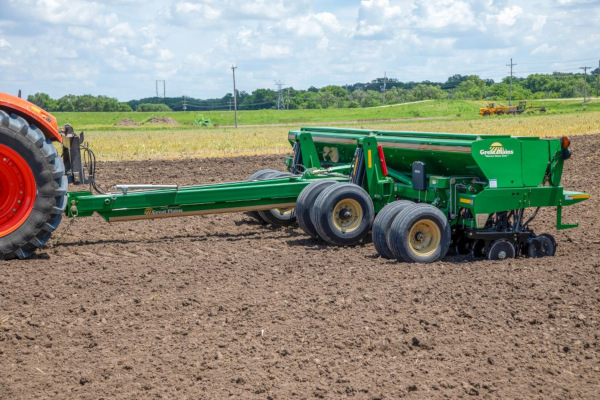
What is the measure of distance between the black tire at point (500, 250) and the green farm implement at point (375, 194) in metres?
0.01

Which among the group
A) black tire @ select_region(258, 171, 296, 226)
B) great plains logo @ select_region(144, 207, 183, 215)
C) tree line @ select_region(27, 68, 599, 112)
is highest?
tree line @ select_region(27, 68, 599, 112)

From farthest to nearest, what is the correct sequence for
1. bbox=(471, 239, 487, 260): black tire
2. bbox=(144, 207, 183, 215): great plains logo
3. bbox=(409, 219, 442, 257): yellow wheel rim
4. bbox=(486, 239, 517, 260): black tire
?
bbox=(144, 207, 183, 215): great plains logo
bbox=(471, 239, 487, 260): black tire
bbox=(486, 239, 517, 260): black tire
bbox=(409, 219, 442, 257): yellow wheel rim

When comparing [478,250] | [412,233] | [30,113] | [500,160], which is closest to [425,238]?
[412,233]

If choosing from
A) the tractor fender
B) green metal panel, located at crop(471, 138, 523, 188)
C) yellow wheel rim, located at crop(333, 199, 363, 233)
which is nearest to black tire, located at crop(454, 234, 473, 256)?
green metal panel, located at crop(471, 138, 523, 188)

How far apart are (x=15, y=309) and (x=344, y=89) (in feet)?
412

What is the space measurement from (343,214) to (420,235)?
129cm

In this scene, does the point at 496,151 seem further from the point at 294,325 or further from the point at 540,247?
the point at 294,325

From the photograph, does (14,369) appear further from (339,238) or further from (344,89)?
(344,89)

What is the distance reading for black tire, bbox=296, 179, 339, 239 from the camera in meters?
9.05

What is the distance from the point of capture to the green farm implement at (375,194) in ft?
25.4

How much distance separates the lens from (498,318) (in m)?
5.59

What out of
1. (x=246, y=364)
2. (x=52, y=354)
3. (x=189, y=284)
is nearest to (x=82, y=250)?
(x=189, y=284)

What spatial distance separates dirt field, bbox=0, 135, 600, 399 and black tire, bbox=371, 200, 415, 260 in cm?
17

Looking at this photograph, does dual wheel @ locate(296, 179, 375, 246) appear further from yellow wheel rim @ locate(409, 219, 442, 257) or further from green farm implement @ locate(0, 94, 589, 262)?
yellow wheel rim @ locate(409, 219, 442, 257)
